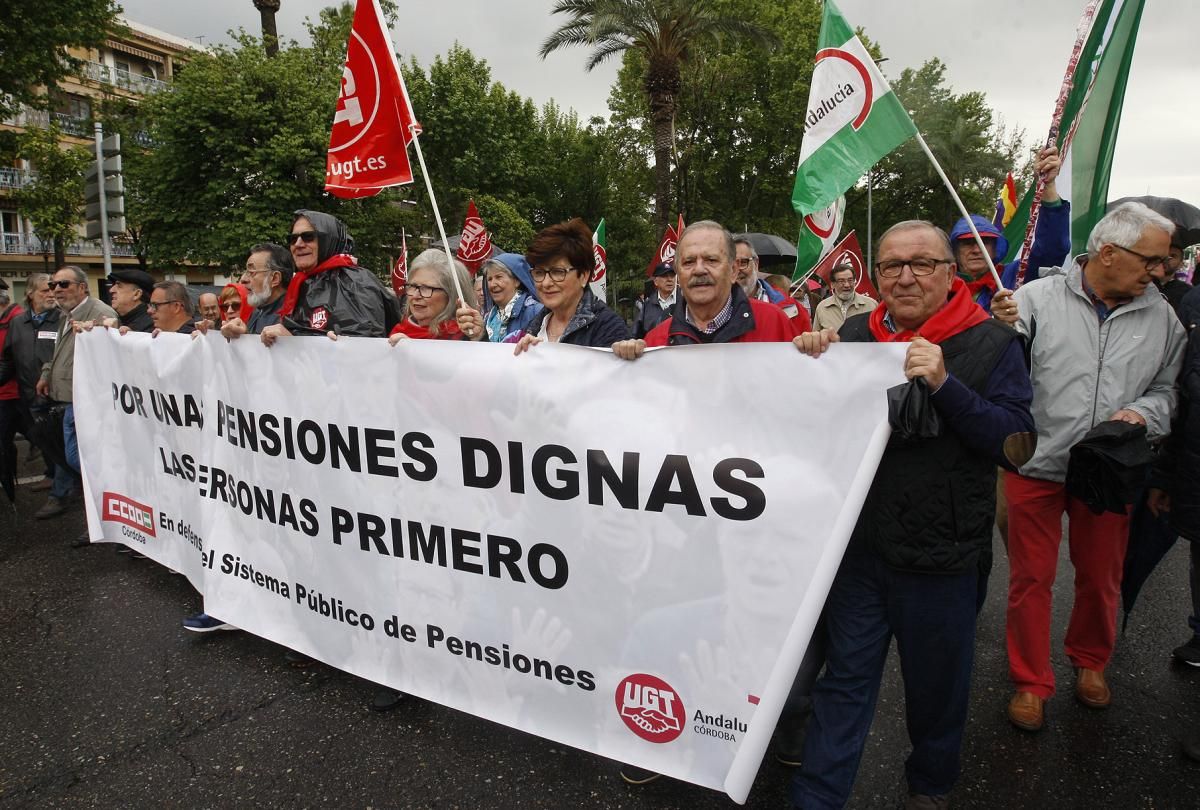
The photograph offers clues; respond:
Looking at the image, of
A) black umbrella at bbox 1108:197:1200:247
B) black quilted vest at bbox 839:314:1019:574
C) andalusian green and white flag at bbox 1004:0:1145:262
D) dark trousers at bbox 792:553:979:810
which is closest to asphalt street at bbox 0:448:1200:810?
dark trousers at bbox 792:553:979:810

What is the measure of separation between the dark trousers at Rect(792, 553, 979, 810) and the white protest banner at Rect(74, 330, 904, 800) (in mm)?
192

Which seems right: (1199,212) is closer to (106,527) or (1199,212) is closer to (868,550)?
(868,550)

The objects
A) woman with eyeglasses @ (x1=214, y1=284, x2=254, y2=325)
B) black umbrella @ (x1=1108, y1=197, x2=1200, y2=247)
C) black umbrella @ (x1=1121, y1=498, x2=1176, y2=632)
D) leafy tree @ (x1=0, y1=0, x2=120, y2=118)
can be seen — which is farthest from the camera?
leafy tree @ (x1=0, y1=0, x2=120, y2=118)

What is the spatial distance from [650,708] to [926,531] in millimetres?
954

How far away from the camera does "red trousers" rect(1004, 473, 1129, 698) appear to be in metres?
2.73

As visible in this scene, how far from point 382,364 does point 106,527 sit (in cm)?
272

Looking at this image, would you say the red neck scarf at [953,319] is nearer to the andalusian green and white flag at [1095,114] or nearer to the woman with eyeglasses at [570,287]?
the andalusian green and white flag at [1095,114]

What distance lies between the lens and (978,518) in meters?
1.97

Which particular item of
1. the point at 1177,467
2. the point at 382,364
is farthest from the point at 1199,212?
the point at 382,364

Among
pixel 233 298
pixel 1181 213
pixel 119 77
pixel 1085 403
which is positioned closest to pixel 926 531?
pixel 1085 403

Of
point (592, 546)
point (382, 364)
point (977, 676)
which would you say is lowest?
point (977, 676)

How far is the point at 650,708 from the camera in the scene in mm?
2244

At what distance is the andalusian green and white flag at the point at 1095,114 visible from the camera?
8.64ft

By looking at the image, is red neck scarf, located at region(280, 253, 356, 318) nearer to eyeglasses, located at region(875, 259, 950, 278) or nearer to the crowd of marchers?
the crowd of marchers
